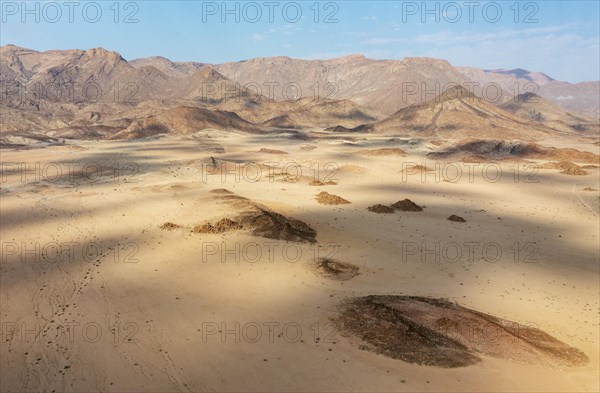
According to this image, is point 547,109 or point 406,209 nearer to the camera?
point 406,209

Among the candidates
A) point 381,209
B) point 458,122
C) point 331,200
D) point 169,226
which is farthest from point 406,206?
point 458,122

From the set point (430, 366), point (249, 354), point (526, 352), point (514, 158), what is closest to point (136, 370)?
point (249, 354)

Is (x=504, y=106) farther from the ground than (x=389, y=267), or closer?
farther from the ground

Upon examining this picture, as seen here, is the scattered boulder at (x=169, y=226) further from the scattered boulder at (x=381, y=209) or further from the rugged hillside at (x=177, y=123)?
the rugged hillside at (x=177, y=123)

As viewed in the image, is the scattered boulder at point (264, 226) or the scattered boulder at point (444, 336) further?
the scattered boulder at point (264, 226)

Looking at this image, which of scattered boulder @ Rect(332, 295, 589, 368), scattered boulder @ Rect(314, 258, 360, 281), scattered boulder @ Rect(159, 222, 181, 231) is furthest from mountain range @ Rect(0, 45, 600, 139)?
scattered boulder @ Rect(332, 295, 589, 368)

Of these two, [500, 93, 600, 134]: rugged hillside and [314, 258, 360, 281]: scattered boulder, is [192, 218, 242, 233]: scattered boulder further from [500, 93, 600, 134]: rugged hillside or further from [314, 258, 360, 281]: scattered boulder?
[500, 93, 600, 134]: rugged hillside

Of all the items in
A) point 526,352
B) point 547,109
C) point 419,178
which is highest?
point 547,109

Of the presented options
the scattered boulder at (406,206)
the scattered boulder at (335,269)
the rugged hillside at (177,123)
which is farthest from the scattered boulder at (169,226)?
the rugged hillside at (177,123)

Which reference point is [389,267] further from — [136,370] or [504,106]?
[504,106]
